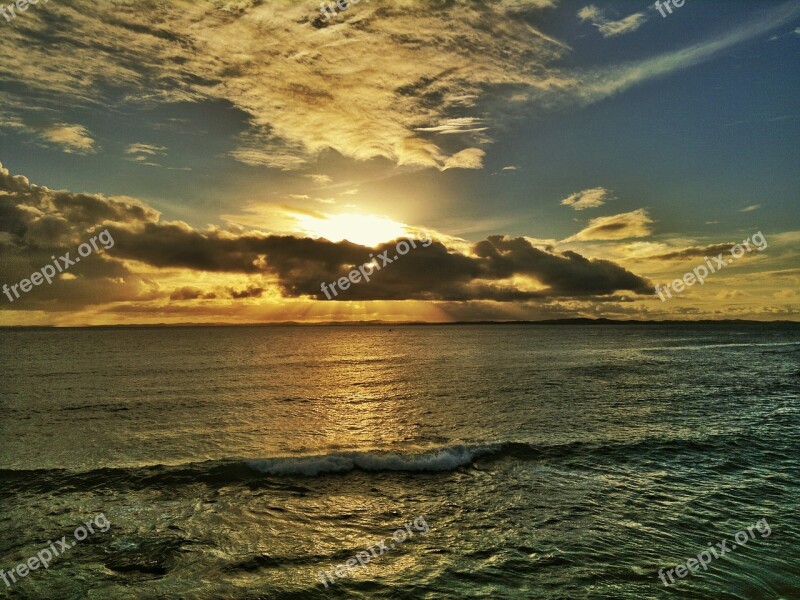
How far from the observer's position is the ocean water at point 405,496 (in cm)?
1141

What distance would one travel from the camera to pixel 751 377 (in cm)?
5366

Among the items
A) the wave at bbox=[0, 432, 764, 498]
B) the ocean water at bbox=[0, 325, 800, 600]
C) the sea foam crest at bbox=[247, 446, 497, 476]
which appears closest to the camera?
the ocean water at bbox=[0, 325, 800, 600]

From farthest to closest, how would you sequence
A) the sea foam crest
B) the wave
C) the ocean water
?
the sea foam crest < the wave < the ocean water

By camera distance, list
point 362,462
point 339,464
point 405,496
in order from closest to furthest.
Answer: point 405,496 < point 339,464 < point 362,462

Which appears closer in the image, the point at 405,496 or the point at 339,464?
the point at 405,496

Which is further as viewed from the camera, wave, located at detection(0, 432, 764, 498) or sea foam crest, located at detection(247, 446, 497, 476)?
sea foam crest, located at detection(247, 446, 497, 476)

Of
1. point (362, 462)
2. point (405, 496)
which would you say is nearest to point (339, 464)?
point (362, 462)

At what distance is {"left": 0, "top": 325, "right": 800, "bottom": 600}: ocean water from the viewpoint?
37.4 ft

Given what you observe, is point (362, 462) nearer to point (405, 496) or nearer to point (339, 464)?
point (339, 464)

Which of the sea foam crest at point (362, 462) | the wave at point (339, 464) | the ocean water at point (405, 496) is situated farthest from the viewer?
the sea foam crest at point (362, 462)

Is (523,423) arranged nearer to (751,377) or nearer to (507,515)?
(507,515)

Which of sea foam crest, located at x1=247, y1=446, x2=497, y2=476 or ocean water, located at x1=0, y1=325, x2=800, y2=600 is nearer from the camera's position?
ocean water, located at x1=0, y1=325, x2=800, y2=600

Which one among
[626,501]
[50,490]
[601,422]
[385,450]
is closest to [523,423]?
[601,422]

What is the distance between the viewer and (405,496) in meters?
17.3
